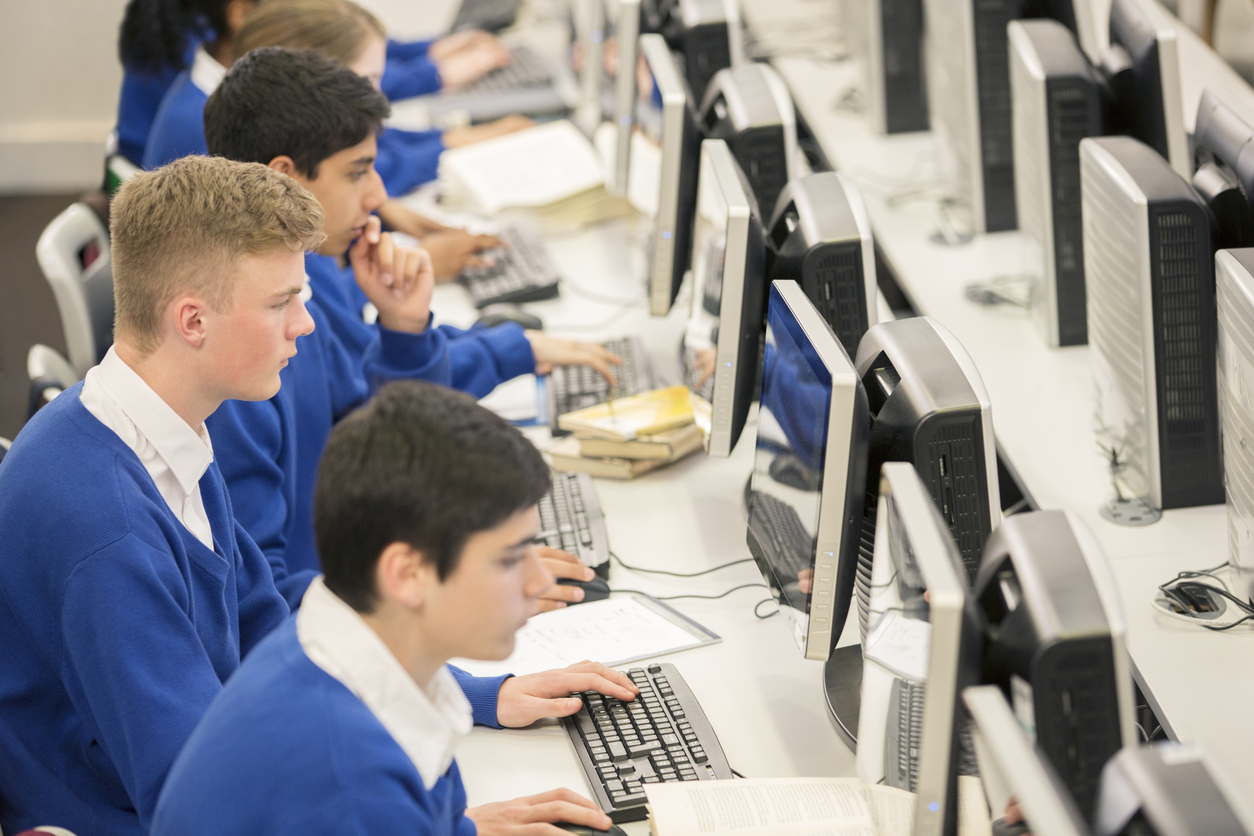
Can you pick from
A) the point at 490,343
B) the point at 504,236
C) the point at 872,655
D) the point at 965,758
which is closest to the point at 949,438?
the point at 872,655

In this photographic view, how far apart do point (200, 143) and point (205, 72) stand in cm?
23

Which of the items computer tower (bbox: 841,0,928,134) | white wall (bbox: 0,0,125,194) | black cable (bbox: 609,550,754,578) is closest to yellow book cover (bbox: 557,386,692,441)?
black cable (bbox: 609,550,754,578)

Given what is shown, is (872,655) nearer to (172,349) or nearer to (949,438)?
(949,438)

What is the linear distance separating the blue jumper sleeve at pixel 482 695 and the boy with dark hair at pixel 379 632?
484 millimetres

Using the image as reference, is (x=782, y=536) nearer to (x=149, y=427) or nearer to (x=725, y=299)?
(x=725, y=299)

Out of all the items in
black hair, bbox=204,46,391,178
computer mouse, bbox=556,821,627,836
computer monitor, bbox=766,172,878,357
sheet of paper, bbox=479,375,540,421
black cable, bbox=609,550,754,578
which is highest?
black hair, bbox=204,46,391,178

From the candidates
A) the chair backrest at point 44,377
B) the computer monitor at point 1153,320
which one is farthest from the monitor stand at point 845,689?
the chair backrest at point 44,377

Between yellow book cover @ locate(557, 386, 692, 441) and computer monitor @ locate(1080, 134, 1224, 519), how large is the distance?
0.73 m

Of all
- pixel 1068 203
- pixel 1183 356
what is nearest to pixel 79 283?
pixel 1068 203

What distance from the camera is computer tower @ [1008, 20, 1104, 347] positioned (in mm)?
2193

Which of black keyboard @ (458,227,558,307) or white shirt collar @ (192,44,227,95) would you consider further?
black keyboard @ (458,227,558,307)

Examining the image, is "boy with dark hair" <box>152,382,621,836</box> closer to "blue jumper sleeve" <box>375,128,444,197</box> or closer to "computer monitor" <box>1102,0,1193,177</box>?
"computer monitor" <box>1102,0,1193,177</box>

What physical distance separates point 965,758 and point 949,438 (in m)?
0.37

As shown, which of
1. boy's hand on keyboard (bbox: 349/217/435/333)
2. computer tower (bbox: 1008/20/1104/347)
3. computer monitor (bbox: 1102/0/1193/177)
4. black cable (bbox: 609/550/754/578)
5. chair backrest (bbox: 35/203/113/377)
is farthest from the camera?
chair backrest (bbox: 35/203/113/377)
